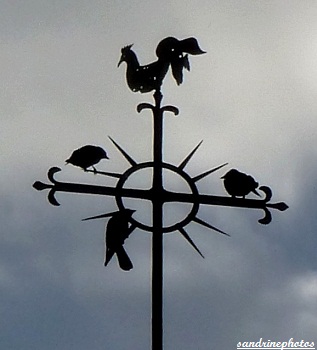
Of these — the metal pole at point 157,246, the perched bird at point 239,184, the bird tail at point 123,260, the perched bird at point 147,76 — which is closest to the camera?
the metal pole at point 157,246

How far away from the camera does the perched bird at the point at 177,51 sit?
201 inches

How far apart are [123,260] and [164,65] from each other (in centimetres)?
132

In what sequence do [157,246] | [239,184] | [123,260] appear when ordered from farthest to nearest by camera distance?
1. [239,184]
2. [123,260]
3. [157,246]

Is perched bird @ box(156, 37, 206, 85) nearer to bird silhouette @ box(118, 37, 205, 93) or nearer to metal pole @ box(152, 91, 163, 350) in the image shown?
bird silhouette @ box(118, 37, 205, 93)

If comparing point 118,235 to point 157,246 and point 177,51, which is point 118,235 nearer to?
point 157,246

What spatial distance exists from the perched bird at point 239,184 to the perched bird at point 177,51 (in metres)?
0.71

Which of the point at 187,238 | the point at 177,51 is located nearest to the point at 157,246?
the point at 187,238

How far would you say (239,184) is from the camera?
15.9ft

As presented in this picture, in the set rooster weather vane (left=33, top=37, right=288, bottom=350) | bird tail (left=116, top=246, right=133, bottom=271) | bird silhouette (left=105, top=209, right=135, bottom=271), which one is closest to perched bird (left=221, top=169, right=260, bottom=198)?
rooster weather vane (left=33, top=37, right=288, bottom=350)

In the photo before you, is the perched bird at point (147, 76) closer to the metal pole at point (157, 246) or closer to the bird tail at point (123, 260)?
the metal pole at point (157, 246)

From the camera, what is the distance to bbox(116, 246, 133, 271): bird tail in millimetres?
4516

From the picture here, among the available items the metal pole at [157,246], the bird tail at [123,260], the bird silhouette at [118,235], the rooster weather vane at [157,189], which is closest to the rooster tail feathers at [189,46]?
the rooster weather vane at [157,189]

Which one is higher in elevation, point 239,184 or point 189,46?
point 189,46

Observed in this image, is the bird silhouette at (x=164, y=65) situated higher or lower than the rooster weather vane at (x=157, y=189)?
higher
